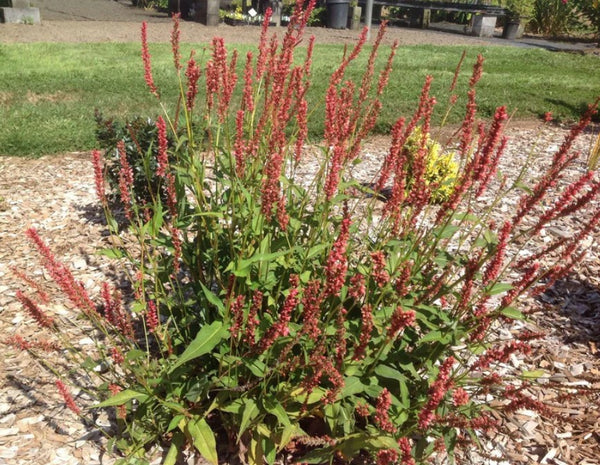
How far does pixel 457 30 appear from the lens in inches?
936

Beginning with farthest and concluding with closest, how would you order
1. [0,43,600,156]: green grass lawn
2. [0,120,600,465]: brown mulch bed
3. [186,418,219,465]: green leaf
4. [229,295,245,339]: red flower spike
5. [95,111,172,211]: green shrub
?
1. [0,43,600,156]: green grass lawn
2. [95,111,172,211]: green shrub
3. [0,120,600,465]: brown mulch bed
4. [186,418,219,465]: green leaf
5. [229,295,245,339]: red flower spike

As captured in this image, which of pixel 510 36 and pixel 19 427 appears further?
pixel 510 36

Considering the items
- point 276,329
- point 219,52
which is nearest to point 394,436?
point 276,329

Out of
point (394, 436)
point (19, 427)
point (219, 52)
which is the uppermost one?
point (219, 52)

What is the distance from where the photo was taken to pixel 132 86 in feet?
31.6

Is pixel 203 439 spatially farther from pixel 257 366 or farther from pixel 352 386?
pixel 352 386

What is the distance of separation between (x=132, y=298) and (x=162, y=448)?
137cm

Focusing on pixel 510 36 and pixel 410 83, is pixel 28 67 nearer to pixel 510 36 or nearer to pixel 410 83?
pixel 410 83

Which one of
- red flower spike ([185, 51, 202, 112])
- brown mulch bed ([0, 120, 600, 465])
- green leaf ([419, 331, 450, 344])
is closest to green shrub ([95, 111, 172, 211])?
brown mulch bed ([0, 120, 600, 465])

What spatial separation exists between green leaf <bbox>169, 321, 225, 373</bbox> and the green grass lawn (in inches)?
206

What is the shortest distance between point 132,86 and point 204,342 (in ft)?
27.4

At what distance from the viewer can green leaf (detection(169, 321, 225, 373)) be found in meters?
2.19

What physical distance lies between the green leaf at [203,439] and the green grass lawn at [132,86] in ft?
17.0

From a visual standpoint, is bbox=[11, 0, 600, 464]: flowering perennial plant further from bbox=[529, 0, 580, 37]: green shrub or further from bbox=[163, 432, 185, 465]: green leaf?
bbox=[529, 0, 580, 37]: green shrub
